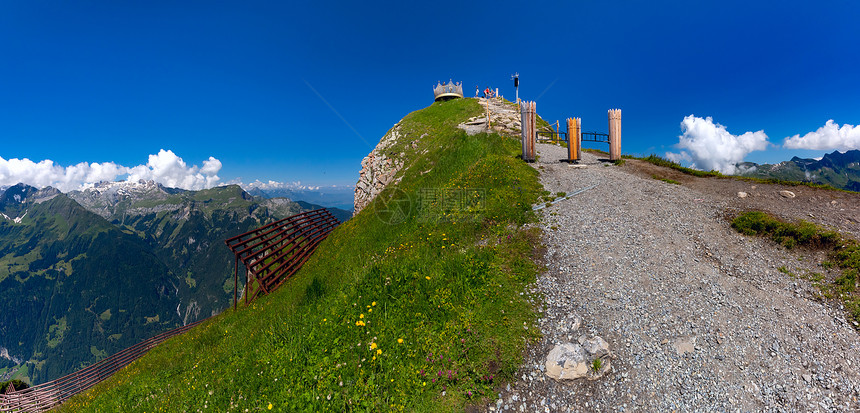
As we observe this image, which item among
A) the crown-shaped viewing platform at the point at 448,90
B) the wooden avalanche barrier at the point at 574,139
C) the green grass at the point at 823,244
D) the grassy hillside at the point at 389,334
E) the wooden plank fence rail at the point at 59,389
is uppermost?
the crown-shaped viewing platform at the point at 448,90

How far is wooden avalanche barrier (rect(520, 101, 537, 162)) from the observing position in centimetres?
2050

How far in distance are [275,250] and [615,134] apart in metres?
26.8

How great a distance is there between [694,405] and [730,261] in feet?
20.0

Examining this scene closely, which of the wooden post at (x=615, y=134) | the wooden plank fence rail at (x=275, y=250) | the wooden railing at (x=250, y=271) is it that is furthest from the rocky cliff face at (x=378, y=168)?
the wooden post at (x=615, y=134)

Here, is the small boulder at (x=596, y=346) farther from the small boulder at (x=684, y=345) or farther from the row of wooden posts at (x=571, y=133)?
the row of wooden posts at (x=571, y=133)

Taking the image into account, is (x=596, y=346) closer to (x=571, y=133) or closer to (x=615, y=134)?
(x=571, y=133)

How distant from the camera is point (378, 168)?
3975 cm

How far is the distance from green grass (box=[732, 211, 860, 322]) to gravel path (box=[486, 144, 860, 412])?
281mm

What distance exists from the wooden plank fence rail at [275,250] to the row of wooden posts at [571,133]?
17.9 metres

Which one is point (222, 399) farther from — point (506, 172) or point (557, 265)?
point (506, 172)

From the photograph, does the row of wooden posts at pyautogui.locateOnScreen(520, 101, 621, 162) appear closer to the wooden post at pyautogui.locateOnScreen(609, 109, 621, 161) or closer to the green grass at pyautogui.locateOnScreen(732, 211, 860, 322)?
the wooden post at pyautogui.locateOnScreen(609, 109, 621, 161)

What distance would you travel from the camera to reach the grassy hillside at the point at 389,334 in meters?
7.13

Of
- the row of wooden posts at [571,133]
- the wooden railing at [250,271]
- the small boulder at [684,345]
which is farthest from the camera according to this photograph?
the row of wooden posts at [571,133]

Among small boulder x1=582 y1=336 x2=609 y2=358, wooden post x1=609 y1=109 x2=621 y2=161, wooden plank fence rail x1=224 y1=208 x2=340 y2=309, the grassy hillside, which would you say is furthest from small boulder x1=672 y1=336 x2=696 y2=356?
wooden post x1=609 y1=109 x2=621 y2=161
